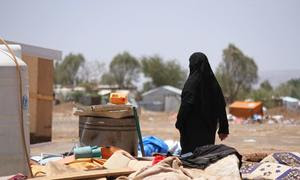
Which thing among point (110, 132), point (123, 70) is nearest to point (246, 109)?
point (110, 132)

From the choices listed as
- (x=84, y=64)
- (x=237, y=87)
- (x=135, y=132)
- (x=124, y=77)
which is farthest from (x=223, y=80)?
(x=135, y=132)

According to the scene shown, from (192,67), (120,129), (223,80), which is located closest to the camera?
(192,67)

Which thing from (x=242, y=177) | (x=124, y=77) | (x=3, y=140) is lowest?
(x=242, y=177)

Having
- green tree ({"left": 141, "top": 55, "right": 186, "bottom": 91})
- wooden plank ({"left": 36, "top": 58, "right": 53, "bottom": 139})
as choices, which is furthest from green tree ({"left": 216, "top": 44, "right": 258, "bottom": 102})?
wooden plank ({"left": 36, "top": 58, "right": 53, "bottom": 139})

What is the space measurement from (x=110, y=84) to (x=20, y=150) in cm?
7679

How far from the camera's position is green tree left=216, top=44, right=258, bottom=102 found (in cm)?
6612

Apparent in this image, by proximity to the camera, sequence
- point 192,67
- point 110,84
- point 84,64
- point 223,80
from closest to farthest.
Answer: point 192,67 → point 223,80 → point 110,84 → point 84,64

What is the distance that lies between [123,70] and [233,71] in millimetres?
21252

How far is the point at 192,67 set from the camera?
5680 millimetres

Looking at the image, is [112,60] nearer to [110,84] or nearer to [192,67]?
[110,84]

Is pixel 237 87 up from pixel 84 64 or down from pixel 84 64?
down

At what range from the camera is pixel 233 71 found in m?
67.4

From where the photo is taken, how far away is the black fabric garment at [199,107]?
220 inches

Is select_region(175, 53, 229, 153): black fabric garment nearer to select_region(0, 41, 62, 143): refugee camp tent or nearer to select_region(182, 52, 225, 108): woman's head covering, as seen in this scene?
select_region(182, 52, 225, 108): woman's head covering
